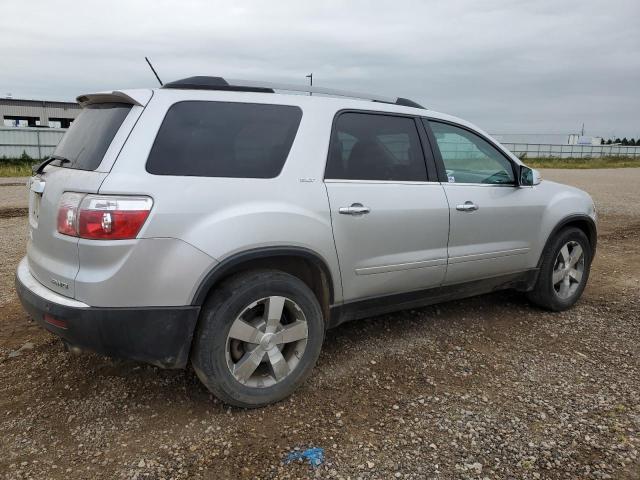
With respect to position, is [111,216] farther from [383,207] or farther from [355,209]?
[383,207]

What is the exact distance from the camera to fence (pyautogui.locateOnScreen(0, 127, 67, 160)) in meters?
26.9

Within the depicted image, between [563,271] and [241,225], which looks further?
[563,271]

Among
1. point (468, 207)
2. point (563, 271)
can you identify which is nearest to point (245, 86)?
point (468, 207)

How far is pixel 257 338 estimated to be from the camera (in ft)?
9.52

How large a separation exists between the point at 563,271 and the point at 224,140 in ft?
11.0

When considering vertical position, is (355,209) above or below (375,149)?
below

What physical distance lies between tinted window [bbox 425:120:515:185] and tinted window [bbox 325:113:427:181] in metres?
0.28

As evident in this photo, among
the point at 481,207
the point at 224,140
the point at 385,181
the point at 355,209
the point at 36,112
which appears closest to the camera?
the point at 224,140

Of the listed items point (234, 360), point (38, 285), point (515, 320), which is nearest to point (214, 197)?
point (234, 360)

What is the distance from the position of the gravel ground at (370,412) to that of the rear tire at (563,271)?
1.20 feet

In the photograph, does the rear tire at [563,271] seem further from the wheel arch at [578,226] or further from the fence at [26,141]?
the fence at [26,141]

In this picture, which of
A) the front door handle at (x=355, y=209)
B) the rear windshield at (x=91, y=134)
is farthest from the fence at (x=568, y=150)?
the rear windshield at (x=91, y=134)

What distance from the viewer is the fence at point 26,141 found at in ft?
88.1

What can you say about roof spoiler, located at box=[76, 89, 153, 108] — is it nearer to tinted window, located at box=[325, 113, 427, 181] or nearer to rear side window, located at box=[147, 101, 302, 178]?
rear side window, located at box=[147, 101, 302, 178]
